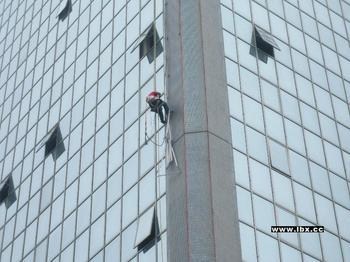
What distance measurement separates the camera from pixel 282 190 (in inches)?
1502

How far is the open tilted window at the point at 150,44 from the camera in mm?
40781

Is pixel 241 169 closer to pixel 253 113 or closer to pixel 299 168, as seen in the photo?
pixel 253 113

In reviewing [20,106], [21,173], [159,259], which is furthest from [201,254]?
[20,106]

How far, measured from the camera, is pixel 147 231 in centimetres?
3569

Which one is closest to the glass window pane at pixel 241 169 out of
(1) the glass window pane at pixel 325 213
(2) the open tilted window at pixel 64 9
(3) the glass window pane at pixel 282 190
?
(3) the glass window pane at pixel 282 190

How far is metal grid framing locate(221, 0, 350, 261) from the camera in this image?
3647 centimetres

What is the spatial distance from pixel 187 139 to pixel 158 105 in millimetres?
2208

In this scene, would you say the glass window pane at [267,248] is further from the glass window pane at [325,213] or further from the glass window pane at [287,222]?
the glass window pane at [325,213]

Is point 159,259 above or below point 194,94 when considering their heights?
below

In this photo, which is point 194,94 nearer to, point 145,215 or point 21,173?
point 145,215

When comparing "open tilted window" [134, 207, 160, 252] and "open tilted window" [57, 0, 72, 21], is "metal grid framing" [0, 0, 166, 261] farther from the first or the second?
→ "open tilted window" [57, 0, 72, 21]

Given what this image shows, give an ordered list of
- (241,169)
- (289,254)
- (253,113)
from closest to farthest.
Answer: (289,254)
(241,169)
(253,113)

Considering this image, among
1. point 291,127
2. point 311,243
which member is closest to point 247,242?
point 311,243

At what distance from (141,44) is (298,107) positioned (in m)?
8.69
